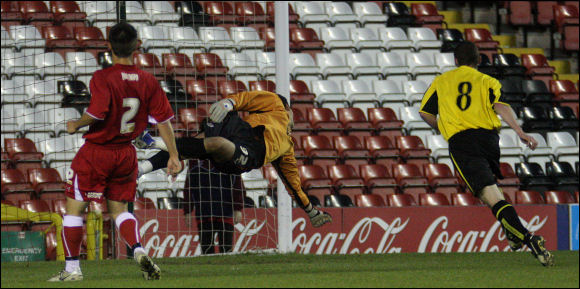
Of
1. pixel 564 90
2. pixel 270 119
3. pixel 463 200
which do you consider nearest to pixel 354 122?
pixel 463 200

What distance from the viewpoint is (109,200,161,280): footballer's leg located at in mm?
5871

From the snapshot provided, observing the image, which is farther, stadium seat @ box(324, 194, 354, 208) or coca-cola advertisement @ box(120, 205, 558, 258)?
stadium seat @ box(324, 194, 354, 208)

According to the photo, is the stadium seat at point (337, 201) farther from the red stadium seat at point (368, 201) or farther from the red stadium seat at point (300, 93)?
the red stadium seat at point (300, 93)

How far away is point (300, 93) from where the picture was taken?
15.6 meters

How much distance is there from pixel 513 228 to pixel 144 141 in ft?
9.52

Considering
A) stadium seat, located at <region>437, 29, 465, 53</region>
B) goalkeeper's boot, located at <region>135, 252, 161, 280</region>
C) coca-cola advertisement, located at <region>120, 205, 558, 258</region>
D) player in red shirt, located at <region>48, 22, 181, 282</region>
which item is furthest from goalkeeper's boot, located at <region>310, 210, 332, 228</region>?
stadium seat, located at <region>437, 29, 465, 53</region>

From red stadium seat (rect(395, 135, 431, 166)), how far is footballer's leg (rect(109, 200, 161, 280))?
939 centimetres

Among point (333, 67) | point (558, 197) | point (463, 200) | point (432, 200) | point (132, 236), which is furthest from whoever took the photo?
point (333, 67)

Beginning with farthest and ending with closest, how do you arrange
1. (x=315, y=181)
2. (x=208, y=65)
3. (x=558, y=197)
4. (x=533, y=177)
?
(x=533, y=177) → (x=558, y=197) → (x=208, y=65) → (x=315, y=181)

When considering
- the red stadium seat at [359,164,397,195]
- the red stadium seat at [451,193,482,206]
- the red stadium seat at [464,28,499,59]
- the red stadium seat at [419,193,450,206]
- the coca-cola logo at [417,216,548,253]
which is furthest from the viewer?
the red stadium seat at [464,28,499,59]

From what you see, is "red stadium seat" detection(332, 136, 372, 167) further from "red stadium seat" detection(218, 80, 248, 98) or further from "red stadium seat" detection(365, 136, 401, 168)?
"red stadium seat" detection(218, 80, 248, 98)

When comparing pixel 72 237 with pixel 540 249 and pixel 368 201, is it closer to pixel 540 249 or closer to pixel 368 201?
pixel 540 249

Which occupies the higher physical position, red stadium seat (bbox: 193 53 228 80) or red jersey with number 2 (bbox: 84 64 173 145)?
red stadium seat (bbox: 193 53 228 80)

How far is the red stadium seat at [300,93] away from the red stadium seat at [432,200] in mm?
2773
